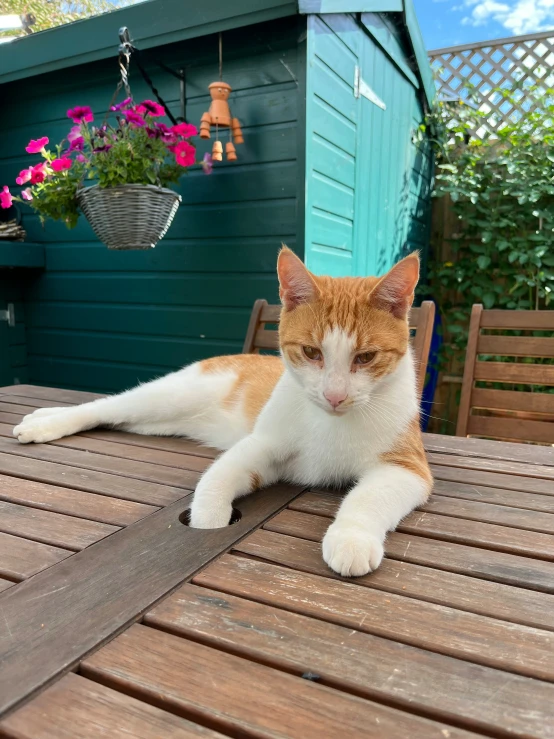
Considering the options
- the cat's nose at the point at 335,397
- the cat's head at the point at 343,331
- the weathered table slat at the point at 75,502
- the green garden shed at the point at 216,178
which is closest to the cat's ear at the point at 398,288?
the cat's head at the point at 343,331

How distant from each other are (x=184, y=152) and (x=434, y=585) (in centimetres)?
242

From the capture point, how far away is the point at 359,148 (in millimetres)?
3488

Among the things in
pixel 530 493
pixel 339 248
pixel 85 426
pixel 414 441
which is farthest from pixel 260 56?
pixel 530 493

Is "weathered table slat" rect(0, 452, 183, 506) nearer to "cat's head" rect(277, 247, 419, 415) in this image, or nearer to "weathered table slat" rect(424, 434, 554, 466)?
"cat's head" rect(277, 247, 419, 415)

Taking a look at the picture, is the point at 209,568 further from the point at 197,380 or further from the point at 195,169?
the point at 195,169

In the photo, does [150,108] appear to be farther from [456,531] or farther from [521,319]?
[456,531]

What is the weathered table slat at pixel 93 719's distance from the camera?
0.54m

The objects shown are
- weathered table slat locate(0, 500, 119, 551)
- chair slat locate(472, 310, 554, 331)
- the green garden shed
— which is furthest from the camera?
the green garden shed

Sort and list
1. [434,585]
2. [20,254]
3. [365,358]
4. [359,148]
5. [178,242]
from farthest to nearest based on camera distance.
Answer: [20,254] → [359,148] → [178,242] → [365,358] → [434,585]

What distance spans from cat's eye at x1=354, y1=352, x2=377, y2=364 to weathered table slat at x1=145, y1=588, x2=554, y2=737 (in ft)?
2.14

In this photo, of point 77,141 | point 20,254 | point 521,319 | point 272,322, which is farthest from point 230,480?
point 20,254

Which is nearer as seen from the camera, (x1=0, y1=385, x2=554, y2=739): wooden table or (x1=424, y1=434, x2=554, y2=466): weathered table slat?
(x1=0, y1=385, x2=554, y2=739): wooden table

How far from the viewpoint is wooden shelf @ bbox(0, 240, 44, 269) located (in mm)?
3447

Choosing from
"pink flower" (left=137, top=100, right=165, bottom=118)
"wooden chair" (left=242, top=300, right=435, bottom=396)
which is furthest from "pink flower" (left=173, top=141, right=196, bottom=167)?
"wooden chair" (left=242, top=300, right=435, bottom=396)
